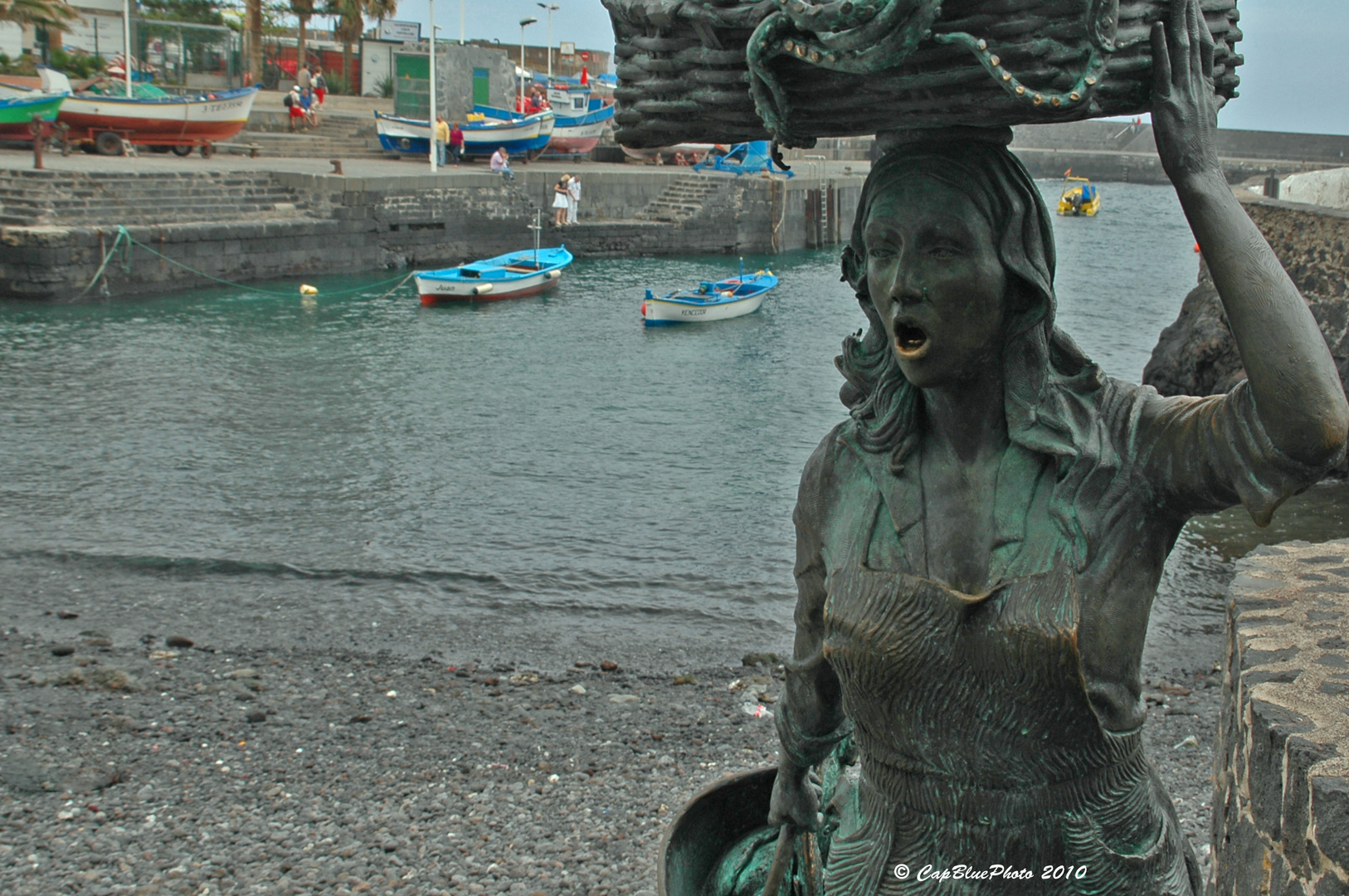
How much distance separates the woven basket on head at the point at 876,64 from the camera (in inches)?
72.2

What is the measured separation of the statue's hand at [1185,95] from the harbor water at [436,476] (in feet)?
22.0

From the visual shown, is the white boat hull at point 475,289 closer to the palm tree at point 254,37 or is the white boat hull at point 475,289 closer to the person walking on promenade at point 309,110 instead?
the person walking on promenade at point 309,110

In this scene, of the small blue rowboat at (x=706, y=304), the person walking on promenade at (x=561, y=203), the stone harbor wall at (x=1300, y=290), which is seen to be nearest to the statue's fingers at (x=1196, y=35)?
the stone harbor wall at (x=1300, y=290)

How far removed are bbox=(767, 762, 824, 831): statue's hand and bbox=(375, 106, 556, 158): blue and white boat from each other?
3806 centimetres

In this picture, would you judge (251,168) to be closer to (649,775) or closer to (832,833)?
(649,775)

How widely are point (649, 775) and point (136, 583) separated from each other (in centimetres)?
528

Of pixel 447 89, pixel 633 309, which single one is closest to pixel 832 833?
pixel 633 309

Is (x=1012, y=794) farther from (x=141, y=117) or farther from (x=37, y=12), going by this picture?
(x=37, y=12)

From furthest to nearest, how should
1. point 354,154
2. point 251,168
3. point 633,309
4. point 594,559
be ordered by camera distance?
point 354,154
point 251,168
point 633,309
point 594,559

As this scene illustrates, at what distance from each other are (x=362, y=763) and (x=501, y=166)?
32.6 m

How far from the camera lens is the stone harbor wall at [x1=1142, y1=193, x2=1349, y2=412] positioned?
1251 centimetres

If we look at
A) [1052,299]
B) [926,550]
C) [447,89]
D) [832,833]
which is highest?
[447,89]

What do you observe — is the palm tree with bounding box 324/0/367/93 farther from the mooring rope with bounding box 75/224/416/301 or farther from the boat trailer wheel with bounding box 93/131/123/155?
the mooring rope with bounding box 75/224/416/301

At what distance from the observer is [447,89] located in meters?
44.4
